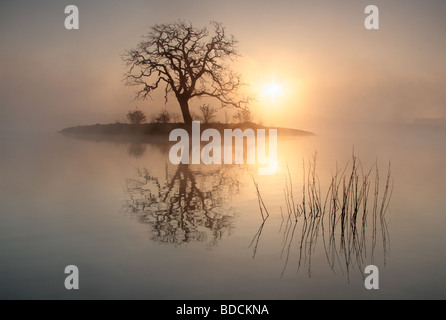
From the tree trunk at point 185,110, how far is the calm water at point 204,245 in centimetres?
1282

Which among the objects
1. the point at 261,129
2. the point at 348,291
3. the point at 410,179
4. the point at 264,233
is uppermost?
the point at 261,129

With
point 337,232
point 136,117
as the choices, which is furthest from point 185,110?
point 337,232

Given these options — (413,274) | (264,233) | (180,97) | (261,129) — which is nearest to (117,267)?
(264,233)

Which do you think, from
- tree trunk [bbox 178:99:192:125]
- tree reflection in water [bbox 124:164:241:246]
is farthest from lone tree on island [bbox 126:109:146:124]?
tree reflection in water [bbox 124:164:241:246]

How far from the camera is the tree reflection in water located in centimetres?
542

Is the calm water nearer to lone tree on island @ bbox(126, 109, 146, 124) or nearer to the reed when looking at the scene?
the reed

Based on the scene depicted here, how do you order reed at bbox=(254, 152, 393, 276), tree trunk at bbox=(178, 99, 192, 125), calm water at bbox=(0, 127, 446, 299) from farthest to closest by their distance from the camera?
tree trunk at bbox=(178, 99, 192, 125)
reed at bbox=(254, 152, 393, 276)
calm water at bbox=(0, 127, 446, 299)

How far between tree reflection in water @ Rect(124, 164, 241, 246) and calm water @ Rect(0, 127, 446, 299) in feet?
0.06

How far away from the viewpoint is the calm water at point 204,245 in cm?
393

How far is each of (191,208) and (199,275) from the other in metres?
2.60

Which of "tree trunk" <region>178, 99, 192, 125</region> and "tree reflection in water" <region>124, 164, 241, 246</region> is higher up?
"tree trunk" <region>178, 99, 192, 125</region>

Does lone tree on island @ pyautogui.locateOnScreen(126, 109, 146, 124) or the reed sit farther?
lone tree on island @ pyautogui.locateOnScreen(126, 109, 146, 124)

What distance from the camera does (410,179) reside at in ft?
32.4

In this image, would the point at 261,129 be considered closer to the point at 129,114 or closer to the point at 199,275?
the point at 129,114
